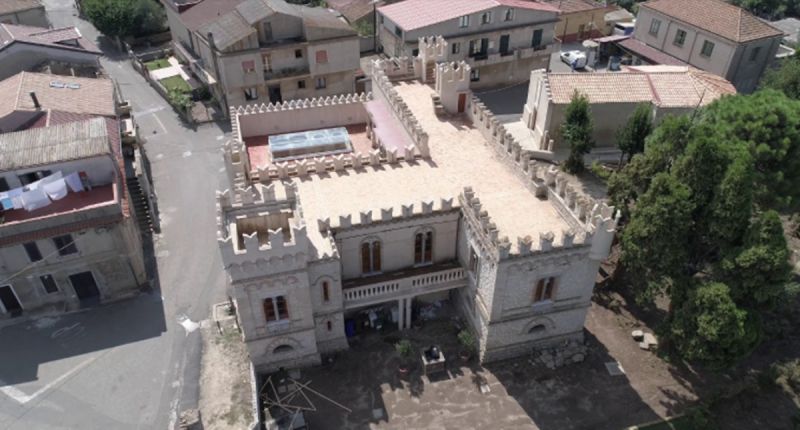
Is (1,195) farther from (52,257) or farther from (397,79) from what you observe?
(397,79)

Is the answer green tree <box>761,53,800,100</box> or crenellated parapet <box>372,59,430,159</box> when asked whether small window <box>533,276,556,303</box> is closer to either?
crenellated parapet <box>372,59,430,159</box>

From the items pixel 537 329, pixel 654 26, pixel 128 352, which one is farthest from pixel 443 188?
pixel 654 26

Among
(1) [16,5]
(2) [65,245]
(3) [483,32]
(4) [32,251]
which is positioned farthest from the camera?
(1) [16,5]

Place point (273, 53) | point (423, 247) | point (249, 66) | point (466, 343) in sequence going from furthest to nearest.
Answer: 1. point (273, 53)
2. point (249, 66)
3. point (466, 343)
4. point (423, 247)

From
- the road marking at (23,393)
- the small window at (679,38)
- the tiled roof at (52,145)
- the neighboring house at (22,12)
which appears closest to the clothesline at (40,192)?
the tiled roof at (52,145)

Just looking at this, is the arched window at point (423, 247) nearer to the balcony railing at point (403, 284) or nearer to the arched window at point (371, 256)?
the balcony railing at point (403, 284)

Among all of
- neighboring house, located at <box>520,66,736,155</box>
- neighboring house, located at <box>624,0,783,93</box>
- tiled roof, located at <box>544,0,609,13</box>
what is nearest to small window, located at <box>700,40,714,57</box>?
neighboring house, located at <box>624,0,783,93</box>

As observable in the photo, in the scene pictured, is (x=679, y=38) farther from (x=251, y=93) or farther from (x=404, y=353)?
(x=404, y=353)
